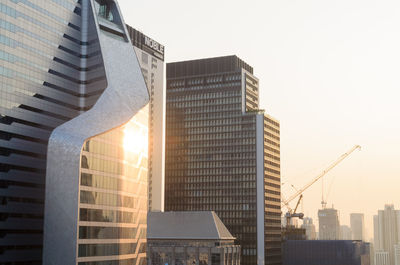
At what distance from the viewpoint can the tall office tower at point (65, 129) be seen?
116125mm

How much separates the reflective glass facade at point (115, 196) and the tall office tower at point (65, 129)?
23 centimetres

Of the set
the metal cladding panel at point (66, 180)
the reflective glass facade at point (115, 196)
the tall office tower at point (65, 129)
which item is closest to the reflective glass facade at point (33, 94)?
the tall office tower at point (65, 129)

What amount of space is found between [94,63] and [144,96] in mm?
14818

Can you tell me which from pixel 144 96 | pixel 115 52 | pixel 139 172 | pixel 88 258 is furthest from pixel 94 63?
pixel 88 258

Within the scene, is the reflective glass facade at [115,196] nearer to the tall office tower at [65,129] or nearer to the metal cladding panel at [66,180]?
the tall office tower at [65,129]

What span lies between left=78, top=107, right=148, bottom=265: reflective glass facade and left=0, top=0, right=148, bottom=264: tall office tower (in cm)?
23

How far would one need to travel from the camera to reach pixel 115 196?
414 feet

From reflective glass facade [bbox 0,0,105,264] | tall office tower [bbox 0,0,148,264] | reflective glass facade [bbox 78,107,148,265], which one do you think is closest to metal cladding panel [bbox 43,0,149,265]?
tall office tower [bbox 0,0,148,264]

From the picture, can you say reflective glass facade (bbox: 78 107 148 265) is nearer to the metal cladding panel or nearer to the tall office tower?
the tall office tower

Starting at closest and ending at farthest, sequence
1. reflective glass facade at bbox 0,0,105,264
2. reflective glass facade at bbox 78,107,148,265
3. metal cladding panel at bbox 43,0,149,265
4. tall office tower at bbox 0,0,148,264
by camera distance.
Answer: metal cladding panel at bbox 43,0,149,265 < tall office tower at bbox 0,0,148,264 < reflective glass facade at bbox 78,107,148,265 < reflective glass facade at bbox 0,0,105,264

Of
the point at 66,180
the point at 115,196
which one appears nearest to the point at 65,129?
the point at 66,180

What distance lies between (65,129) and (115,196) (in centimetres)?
1907

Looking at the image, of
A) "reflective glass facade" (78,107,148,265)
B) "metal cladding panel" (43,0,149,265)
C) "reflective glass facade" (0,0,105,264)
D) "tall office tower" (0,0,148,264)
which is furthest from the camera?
"reflective glass facade" (0,0,105,264)

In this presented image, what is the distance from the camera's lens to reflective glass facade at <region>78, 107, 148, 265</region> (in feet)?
384
